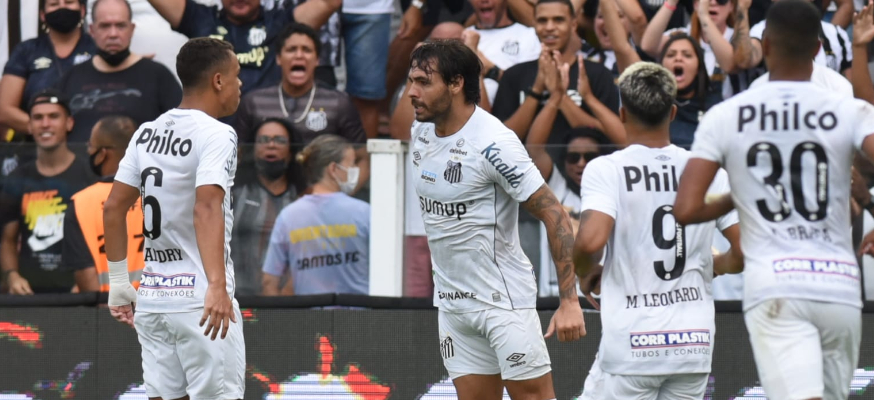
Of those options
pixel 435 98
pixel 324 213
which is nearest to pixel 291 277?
pixel 324 213

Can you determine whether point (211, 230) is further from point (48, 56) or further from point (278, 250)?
point (48, 56)

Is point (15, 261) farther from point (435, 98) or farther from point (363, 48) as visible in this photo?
point (435, 98)

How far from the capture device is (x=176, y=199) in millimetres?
6168

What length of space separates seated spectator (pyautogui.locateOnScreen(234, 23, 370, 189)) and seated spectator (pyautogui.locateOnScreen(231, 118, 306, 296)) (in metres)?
0.67

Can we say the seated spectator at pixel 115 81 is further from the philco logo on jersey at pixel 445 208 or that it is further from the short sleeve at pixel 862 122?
the short sleeve at pixel 862 122

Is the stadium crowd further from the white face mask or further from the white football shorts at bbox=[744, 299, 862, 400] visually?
the white football shorts at bbox=[744, 299, 862, 400]

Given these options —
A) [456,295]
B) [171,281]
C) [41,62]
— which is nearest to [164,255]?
[171,281]

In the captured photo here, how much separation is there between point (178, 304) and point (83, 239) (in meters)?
2.88

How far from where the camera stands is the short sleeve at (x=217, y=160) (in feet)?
19.6

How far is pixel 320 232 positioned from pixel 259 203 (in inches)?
21.0

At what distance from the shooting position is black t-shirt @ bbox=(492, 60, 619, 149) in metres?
9.56

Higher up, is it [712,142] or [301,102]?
[301,102]

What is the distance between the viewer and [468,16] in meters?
11.0

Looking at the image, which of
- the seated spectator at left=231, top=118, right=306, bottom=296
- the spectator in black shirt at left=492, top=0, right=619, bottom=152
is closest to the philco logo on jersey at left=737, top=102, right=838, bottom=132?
the spectator in black shirt at left=492, top=0, right=619, bottom=152
